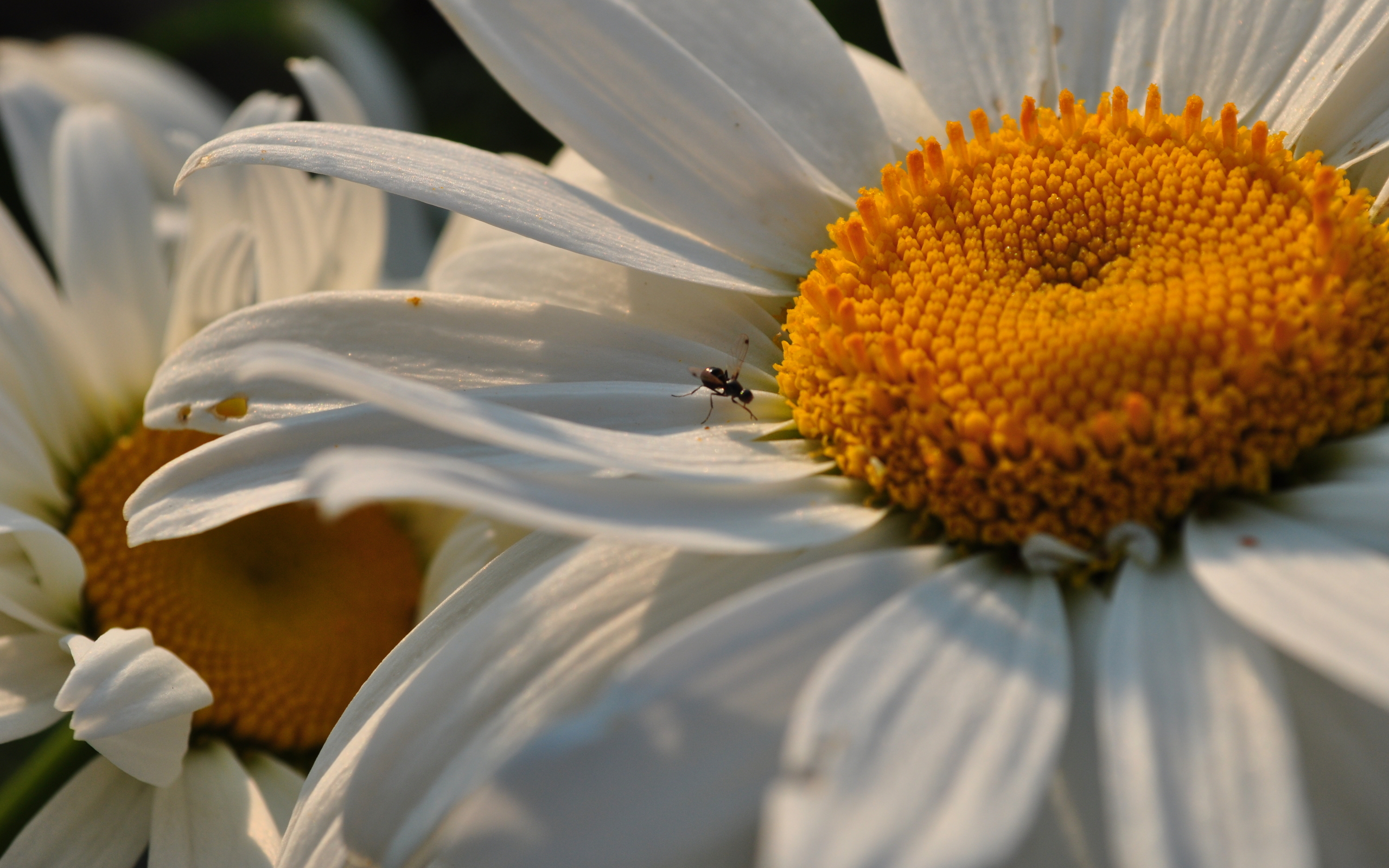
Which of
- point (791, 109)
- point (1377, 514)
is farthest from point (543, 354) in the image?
point (1377, 514)

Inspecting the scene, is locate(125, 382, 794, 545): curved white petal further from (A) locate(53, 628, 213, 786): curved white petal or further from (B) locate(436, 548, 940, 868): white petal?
(B) locate(436, 548, 940, 868): white petal

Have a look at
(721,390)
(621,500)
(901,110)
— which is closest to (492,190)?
(721,390)

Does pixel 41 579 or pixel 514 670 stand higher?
pixel 514 670

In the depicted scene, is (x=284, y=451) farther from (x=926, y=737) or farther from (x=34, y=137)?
(x=34, y=137)

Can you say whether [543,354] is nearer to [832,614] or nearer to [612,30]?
[612,30]

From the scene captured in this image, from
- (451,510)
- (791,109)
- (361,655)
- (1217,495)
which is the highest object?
(791,109)

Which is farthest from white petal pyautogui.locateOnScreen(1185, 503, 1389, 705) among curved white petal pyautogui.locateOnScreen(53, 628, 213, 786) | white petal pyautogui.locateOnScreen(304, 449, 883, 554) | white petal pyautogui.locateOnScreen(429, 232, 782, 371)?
curved white petal pyautogui.locateOnScreen(53, 628, 213, 786)
